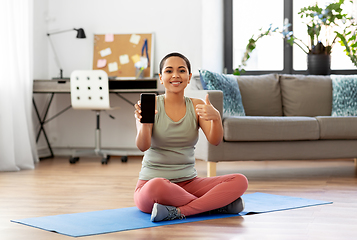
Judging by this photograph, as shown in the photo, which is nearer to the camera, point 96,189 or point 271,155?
point 96,189

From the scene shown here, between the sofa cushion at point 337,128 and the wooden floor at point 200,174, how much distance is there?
0.29 metres

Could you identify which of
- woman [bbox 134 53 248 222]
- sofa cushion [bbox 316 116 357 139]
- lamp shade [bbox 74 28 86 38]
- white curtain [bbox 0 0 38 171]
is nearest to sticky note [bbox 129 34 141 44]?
lamp shade [bbox 74 28 86 38]

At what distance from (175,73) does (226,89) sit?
1.41 meters

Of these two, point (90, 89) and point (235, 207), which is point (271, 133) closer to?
point (235, 207)

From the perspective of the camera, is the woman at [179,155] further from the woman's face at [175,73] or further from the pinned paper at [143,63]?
the pinned paper at [143,63]

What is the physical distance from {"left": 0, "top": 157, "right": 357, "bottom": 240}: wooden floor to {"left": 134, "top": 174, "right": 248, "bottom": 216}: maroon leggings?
0.29 feet

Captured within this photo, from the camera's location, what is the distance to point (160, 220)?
1.84m

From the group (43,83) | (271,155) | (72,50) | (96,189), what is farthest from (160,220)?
(72,50)

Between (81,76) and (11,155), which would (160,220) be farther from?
(81,76)

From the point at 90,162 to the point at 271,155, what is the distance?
1807 millimetres

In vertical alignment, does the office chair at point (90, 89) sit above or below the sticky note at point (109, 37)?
below

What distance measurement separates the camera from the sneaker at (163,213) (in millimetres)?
1808

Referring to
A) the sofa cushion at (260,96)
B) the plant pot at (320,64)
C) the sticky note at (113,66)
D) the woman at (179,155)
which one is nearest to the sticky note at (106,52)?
the sticky note at (113,66)

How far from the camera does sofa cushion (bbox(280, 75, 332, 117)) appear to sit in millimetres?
3650
